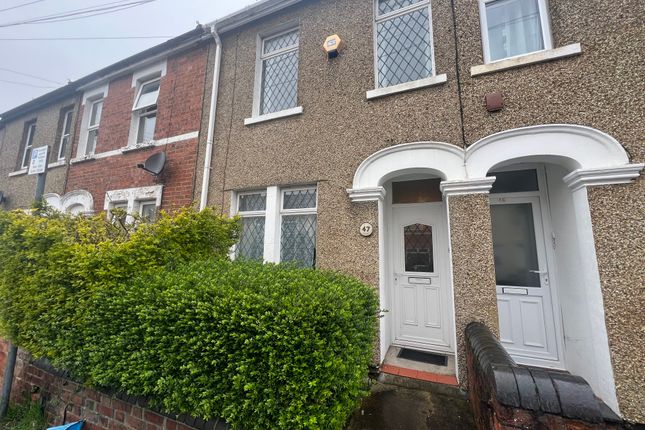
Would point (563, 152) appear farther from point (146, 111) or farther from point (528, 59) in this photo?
point (146, 111)

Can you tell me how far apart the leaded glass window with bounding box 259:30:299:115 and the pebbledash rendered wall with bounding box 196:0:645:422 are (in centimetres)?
28

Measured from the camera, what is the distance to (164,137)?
6.34 m

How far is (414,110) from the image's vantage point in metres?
4.05

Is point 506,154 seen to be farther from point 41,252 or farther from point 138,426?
point 41,252

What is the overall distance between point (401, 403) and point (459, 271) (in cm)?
169

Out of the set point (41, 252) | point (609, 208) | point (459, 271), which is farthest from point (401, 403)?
point (41, 252)

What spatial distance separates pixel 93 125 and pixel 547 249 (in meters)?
11.0

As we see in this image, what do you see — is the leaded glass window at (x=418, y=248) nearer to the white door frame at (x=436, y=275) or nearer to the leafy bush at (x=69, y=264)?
the white door frame at (x=436, y=275)

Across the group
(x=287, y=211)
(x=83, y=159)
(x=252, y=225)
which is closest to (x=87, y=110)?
(x=83, y=159)

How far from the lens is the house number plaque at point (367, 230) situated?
13.2ft

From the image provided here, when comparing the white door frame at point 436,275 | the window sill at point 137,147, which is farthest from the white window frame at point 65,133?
the white door frame at point 436,275

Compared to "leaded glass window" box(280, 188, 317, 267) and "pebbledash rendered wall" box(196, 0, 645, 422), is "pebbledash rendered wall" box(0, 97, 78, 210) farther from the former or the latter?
"leaded glass window" box(280, 188, 317, 267)

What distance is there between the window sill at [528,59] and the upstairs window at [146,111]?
701 cm

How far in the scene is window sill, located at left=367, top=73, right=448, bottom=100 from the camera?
12.9 ft
